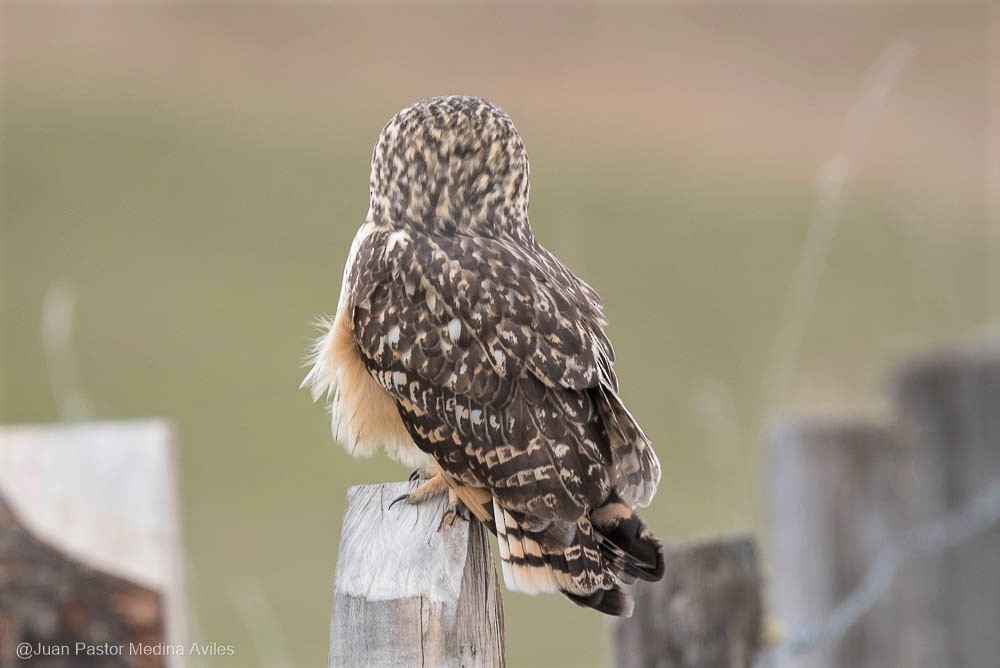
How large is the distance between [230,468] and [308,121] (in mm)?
3779

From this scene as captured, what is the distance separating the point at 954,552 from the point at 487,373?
77.8 inches

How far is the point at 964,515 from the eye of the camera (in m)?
3.61

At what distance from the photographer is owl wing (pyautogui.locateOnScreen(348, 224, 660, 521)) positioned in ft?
7.47

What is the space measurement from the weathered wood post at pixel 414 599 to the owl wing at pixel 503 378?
0.25m

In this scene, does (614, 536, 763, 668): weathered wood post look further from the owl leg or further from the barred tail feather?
the owl leg

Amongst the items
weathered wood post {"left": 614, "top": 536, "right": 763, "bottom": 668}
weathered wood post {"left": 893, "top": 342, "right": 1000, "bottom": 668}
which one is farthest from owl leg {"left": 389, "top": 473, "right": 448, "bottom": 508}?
weathered wood post {"left": 893, "top": 342, "right": 1000, "bottom": 668}

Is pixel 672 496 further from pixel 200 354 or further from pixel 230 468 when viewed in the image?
pixel 200 354

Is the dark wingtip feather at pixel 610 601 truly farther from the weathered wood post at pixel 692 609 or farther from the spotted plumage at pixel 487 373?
the weathered wood post at pixel 692 609

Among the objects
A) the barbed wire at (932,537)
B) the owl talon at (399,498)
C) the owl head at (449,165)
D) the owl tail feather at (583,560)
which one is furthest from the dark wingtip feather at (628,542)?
the barbed wire at (932,537)

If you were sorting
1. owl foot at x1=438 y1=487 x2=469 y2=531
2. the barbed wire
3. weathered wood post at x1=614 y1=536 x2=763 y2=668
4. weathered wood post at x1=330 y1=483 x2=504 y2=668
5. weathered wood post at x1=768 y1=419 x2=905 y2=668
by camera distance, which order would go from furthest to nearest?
weathered wood post at x1=768 y1=419 x2=905 y2=668 < the barbed wire < weathered wood post at x1=614 y1=536 x2=763 y2=668 < owl foot at x1=438 y1=487 x2=469 y2=531 < weathered wood post at x1=330 y1=483 x2=504 y2=668

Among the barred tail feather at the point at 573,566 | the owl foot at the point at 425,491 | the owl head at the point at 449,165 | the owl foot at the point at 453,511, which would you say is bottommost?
the barred tail feather at the point at 573,566

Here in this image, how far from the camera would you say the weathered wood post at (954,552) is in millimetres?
3629

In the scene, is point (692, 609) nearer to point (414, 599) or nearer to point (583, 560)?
point (583, 560)

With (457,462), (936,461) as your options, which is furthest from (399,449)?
(936,461)
